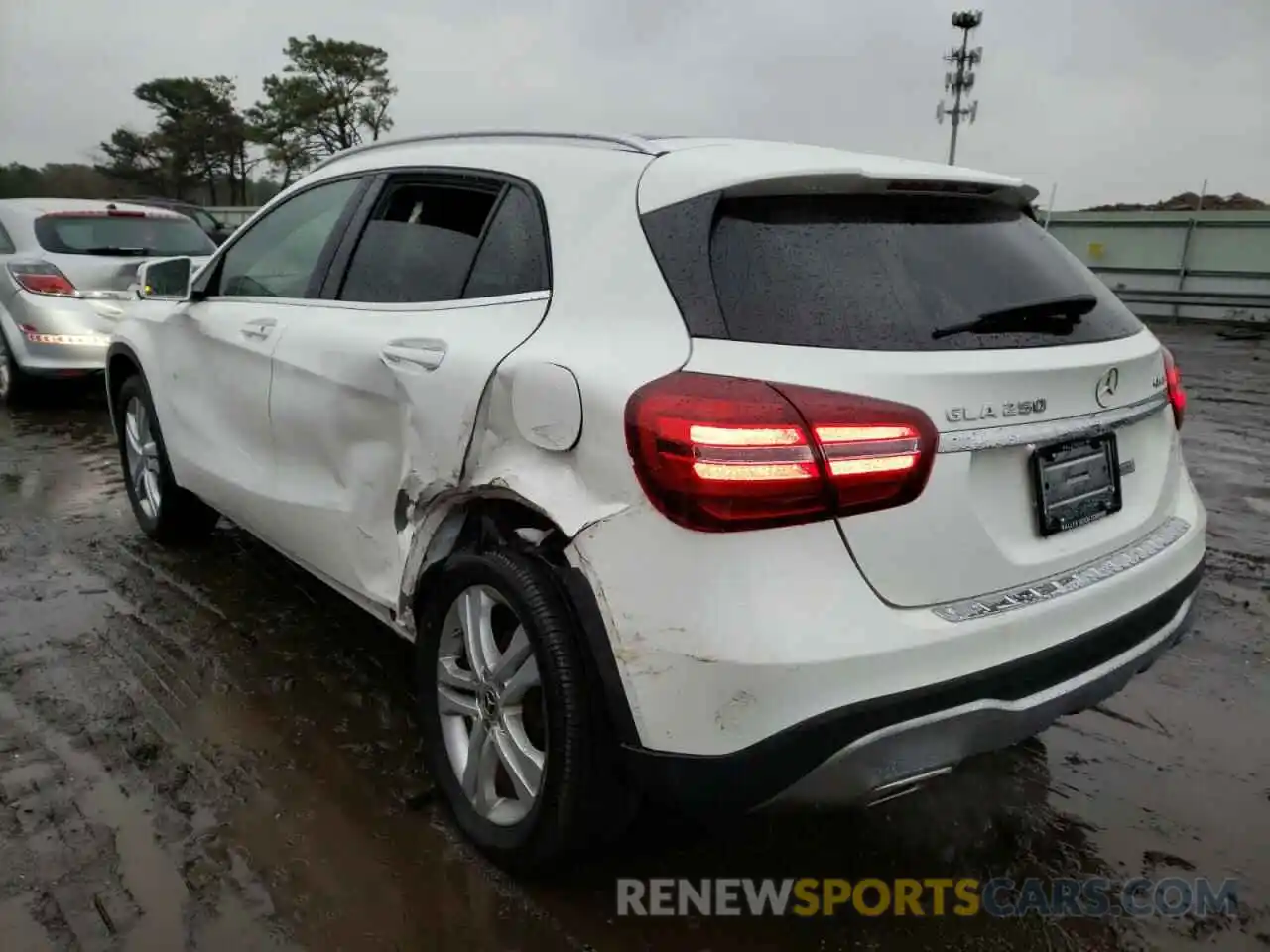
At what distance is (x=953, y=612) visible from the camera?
1.89 metres

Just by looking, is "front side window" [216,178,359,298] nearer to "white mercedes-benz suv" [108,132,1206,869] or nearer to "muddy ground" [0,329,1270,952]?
"white mercedes-benz suv" [108,132,1206,869]

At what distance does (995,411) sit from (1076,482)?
0.34 meters

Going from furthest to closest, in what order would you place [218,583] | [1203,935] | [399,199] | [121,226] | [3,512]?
1. [121,226]
2. [3,512]
3. [218,583]
4. [399,199]
5. [1203,935]

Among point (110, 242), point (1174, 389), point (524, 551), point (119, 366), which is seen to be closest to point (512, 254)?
point (524, 551)

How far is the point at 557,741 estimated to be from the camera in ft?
6.58

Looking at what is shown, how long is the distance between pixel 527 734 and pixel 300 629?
1710 mm

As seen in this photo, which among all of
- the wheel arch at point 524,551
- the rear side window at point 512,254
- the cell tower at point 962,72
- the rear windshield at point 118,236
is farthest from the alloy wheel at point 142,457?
the cell tower at point 962,72

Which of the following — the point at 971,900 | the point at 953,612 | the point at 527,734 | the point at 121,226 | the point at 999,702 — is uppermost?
the point at 121,226

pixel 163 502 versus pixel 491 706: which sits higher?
pixel 491 706

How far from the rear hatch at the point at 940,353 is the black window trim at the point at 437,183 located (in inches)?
15.1

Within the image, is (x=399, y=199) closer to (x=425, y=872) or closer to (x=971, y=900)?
(x=425, y=872)

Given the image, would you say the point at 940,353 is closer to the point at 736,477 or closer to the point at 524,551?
the point at 736,477

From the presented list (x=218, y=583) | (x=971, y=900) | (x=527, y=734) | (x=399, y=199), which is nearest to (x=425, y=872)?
(x=527, y=734)

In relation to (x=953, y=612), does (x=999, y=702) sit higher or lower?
lower
